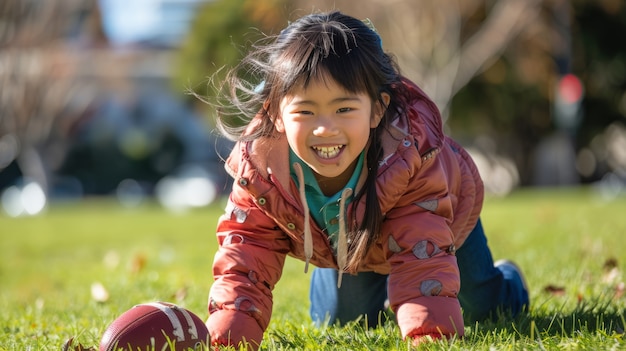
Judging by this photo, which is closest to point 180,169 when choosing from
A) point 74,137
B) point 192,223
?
point 74,137

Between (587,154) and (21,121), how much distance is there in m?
24.2

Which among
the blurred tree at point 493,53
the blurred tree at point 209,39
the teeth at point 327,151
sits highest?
the blurred tree at point 209,39

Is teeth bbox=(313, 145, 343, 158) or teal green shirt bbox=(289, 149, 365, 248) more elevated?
teeth bbox=(313, 145, 343, 158)

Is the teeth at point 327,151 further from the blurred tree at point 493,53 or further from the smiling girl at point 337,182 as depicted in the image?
the blurred tree at point 493,53

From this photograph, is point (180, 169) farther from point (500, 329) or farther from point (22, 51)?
point (500, 329)

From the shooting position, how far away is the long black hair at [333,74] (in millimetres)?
3225

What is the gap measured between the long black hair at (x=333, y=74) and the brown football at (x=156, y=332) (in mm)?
705

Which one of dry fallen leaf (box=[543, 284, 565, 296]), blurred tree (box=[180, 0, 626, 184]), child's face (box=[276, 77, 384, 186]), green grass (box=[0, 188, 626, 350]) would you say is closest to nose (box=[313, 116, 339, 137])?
child's face (box=[276, 77, 384, 186])

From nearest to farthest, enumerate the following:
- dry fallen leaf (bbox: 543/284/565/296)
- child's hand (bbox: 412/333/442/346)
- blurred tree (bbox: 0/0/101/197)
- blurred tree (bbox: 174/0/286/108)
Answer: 1. child's hand (bbox: 412/333/442/346)
2. dry fallen leaf (bbox: 543/284/565/296)
3. blurred tree (bbox: 0/0/101/197)
4. blurred tree (bbox: 174/0/286/108)

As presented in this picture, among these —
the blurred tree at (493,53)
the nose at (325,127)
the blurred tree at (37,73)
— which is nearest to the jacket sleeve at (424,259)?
the nose at (325,127)

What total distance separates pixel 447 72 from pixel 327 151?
2114 centimetres

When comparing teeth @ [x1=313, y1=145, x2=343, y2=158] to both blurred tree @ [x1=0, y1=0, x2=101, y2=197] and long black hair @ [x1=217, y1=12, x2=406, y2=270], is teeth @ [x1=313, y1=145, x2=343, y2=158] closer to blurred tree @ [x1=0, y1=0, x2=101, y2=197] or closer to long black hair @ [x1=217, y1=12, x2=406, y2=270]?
long black hair @ [x1=217, y1=12, x2=406, y2=270]

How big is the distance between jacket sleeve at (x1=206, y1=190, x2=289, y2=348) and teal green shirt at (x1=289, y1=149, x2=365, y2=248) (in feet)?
0.63

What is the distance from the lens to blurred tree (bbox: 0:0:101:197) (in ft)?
93.5
